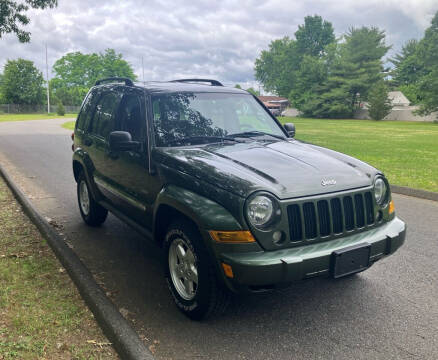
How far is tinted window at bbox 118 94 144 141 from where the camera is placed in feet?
14.3

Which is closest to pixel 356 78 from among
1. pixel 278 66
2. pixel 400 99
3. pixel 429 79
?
pixel 429 79

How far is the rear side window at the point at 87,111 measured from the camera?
5871 mm

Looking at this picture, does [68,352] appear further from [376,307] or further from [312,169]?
[376,307]

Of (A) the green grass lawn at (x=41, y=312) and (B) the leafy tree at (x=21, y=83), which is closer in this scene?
(A) the green grass lawn at (x=41, y=312)

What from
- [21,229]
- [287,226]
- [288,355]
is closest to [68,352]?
[288,355]

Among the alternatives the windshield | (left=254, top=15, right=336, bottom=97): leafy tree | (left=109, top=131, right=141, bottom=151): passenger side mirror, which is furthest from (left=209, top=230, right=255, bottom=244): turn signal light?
(left=254, top=15, right=336, bottom=97): leafy tree

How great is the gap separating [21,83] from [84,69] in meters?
24.6

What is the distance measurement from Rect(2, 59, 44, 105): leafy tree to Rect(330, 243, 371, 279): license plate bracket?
82188 millimetres

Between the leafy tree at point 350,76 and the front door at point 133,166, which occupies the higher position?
the leafy tree at point 350,76

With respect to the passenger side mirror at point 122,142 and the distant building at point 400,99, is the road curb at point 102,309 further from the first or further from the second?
the distant building at point 400,99

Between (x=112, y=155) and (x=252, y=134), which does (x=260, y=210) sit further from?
(x=112, y=155)

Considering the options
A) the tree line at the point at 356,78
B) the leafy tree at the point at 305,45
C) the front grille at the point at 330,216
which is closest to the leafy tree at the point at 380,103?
the tree line at the point at 356,78

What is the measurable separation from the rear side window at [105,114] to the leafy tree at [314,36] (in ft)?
287

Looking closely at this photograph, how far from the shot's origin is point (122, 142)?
13.3ft
